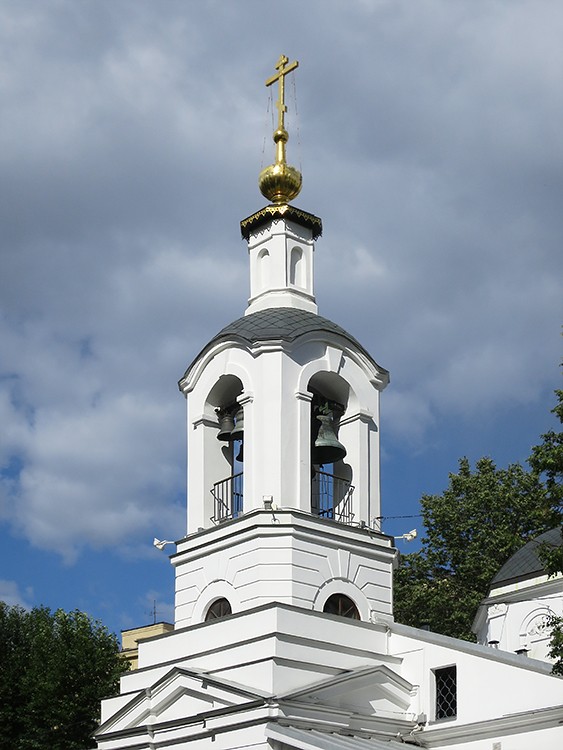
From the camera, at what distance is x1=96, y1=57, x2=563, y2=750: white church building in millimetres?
21359

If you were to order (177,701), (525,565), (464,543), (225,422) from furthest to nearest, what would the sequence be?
(464,543)
(525,565)
(225,422)
(177,701)

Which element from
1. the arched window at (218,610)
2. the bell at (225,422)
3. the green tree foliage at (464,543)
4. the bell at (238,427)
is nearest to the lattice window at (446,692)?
the arched window at (218,610)

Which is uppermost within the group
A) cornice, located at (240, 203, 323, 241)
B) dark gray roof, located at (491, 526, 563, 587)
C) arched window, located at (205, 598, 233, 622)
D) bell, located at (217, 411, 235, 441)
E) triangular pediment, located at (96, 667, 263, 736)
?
cornice, located at (240, 203, 323, 241)

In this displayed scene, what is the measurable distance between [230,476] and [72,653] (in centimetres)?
1322

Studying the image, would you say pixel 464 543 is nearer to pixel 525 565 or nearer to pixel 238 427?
pixel 525 565

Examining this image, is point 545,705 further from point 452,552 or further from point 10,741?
point 452,552

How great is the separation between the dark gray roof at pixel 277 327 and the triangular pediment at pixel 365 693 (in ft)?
20.4

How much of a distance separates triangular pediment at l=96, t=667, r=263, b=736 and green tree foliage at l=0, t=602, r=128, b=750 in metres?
11.6

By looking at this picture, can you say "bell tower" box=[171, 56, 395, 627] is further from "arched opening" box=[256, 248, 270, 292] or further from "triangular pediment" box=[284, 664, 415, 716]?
"triangular pediment" box=[284, 664, 415, 716]

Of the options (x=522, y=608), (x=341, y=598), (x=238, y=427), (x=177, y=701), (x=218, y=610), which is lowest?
(x=177, y=701)

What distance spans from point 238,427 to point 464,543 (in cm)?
2070

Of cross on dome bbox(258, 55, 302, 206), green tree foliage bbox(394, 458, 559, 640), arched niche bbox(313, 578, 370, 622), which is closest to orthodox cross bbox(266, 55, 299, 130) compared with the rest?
cross on dome bbox(258, 55, 302, 206)

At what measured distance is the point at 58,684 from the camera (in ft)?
116

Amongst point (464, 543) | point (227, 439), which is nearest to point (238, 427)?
point (227, 439)
